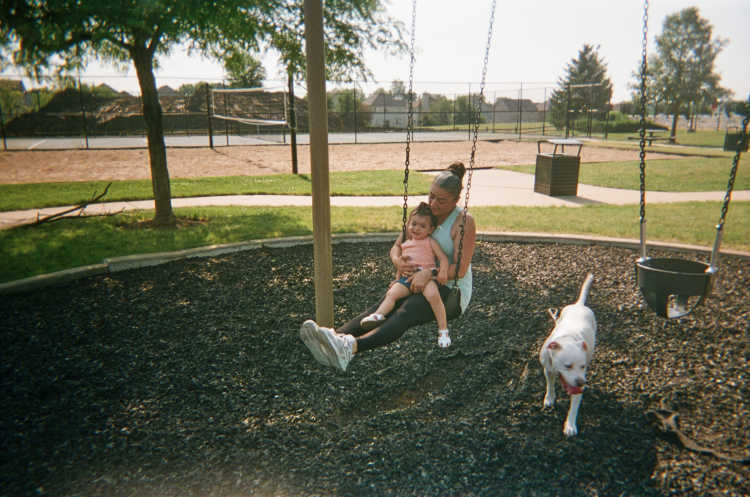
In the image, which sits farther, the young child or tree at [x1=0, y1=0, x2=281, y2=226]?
tree at [x1=0, y1=0, x2=281, y2=226]

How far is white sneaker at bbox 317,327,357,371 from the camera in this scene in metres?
3.29

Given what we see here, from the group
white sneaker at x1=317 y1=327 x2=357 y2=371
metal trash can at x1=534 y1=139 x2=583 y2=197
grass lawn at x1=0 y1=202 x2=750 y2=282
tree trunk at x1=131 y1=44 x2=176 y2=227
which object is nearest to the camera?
white sneaker at x1=317 y1=327 x2=357 y2=371

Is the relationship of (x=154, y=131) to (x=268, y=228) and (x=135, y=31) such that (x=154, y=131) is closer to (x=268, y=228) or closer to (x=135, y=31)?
(x=135, y=31)

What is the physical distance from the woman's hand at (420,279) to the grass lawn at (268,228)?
3565mm

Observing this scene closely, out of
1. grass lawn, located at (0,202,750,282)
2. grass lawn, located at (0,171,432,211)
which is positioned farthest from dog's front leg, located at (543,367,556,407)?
grass lawn, located at (0,171,432,211)

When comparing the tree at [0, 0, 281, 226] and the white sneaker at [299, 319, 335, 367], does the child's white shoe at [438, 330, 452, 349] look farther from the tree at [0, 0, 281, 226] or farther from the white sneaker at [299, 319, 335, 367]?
the tree at [0, 0, 281, 226]

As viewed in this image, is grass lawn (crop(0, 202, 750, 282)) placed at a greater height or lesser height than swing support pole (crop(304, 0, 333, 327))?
lesser

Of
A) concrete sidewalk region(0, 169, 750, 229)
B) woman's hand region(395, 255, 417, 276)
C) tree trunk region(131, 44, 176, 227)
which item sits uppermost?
tree trunk region(131, 44, 176, 227)

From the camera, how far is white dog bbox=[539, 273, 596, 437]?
8.82 ft

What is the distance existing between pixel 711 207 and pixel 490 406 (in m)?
8.08

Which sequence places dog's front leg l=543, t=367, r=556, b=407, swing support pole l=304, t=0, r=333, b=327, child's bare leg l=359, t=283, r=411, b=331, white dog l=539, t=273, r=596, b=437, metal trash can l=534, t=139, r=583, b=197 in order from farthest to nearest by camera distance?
1. metal trash can l=534, t=139, r=583, b=197
2. child's bare leg l=359, t=283, r=411, b=331
3. swing support pole l=304, t=0, r=333, b=327
4. dog's front leg l=543, t=367, r=556, b=407
5. white dog l=539, t=273, r=596, b=437

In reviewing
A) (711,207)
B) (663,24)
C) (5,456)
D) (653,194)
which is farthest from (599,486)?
(663,24)

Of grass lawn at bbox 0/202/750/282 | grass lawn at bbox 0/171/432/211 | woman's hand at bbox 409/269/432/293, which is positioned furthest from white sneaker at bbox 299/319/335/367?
grass lawn at bbox 0/171/432/211

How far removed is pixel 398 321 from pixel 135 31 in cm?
527
